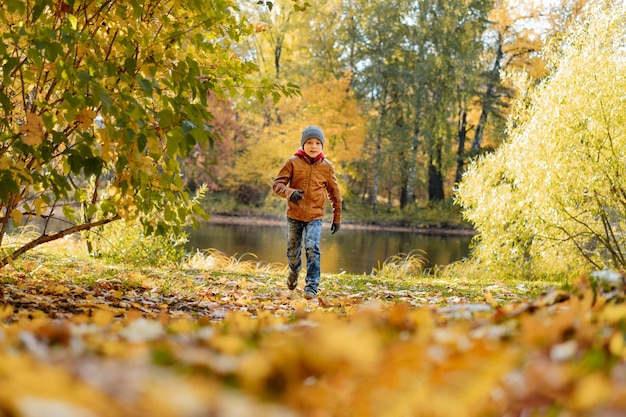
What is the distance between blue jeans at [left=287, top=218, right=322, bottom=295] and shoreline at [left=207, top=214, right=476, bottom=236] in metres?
18.1

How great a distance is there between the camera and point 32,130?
9.12 feet

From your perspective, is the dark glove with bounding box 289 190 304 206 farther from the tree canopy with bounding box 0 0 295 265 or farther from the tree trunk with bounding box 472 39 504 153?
the tree trunk with bounding box 472 39 504 153

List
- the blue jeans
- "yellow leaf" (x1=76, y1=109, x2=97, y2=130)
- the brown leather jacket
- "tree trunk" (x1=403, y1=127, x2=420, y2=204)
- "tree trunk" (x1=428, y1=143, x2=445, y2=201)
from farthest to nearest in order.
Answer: "tree trunk" (x1=428, y1=143, x2=445, y2=201)
"tree trunk" (x1=403, y1=127, x2=420, y2=204)
the brown leather jacket
the blue jeans
"yellow leaf" (x1=76, y1=109, x2=97, y2=130)

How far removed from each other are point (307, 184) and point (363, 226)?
19.8 metres

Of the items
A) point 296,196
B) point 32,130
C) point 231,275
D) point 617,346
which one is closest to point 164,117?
point 32,130

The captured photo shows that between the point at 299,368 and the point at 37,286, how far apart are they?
3.75m

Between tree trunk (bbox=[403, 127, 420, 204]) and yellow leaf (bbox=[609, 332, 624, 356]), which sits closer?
yellow leaf (bbox=[609, 332, 624, 356])

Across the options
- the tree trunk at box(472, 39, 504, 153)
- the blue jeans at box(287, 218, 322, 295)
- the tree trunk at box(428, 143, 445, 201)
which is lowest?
the blue jeans at box(287, 218, 322, 295)

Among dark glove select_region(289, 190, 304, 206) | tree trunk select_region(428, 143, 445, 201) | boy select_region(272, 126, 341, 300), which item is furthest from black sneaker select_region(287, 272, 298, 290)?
tree trunk select_region(428, 143, 445, 201)

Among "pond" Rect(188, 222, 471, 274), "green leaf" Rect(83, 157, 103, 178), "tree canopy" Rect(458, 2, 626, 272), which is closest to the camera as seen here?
"green leaf" Rect(83, 157, 103, 178)

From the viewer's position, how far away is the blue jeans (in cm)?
547

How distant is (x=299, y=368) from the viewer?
938mm

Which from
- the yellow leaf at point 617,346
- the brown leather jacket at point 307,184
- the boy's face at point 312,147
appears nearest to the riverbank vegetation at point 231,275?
the yellow leaf at point 617,346

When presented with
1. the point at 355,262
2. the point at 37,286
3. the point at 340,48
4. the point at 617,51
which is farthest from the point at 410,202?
the point at 37,286
